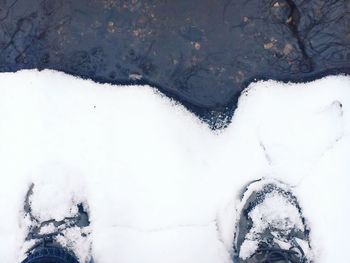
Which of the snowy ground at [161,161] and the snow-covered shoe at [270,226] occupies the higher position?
the snowy ground at [161,161]

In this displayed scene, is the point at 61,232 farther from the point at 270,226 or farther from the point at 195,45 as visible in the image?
the point at 195,45

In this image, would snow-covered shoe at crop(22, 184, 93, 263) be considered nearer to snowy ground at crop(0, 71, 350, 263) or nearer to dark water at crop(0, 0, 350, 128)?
snowy ground at crop(0, 71, 350, 263)

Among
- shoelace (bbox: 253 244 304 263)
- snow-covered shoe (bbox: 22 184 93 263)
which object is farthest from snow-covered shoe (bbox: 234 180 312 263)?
snow-covered shoe (bbox: 22 184 93 263)

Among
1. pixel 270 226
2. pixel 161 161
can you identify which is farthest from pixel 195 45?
pixel 270 226

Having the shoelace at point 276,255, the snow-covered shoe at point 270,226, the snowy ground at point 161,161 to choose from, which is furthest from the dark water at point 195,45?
the shoelace at point 276,255

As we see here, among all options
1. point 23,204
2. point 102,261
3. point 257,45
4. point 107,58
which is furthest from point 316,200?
point 23,204

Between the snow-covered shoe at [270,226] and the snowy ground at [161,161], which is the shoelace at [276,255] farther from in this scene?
the snowy ground at [161,161]

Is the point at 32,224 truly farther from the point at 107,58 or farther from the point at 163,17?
the point at 163,17
